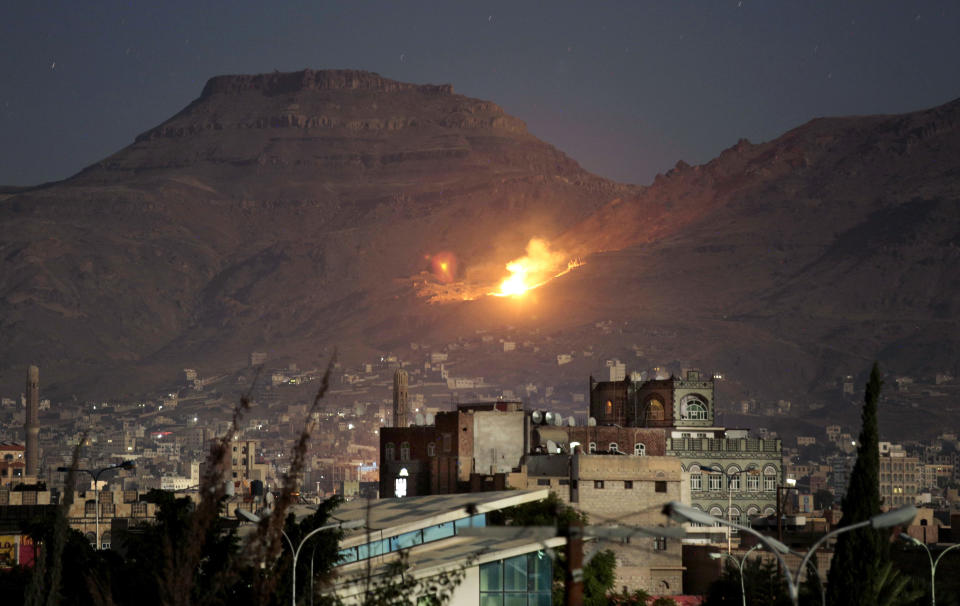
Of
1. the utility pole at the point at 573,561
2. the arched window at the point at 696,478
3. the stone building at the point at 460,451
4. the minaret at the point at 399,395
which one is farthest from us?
the minaret at the point at 399,395

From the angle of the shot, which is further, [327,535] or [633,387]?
[633,387]

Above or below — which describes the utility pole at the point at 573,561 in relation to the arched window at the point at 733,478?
below

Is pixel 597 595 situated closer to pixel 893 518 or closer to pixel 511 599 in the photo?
pixel 511 599

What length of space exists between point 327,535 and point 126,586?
8.77 m

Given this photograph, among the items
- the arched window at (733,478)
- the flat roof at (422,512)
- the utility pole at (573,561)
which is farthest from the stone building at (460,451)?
the utility pole at (573,561)

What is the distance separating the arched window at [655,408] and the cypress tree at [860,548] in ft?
363

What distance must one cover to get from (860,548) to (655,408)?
111634 mm

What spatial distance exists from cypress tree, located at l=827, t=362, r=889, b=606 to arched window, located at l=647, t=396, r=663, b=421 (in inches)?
4359

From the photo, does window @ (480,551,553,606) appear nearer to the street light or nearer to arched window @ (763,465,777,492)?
the street light

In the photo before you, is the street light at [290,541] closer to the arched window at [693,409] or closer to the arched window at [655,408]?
the arched window at [655,408]

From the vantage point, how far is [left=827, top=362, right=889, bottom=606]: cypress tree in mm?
60688

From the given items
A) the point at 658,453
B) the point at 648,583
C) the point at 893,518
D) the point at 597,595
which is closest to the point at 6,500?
the point at 658,453

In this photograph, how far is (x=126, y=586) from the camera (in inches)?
2512

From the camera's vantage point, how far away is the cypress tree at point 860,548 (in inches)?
2389
